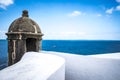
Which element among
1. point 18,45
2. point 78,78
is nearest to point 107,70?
point 78,78

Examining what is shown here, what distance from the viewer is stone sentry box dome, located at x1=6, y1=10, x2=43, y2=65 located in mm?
9078

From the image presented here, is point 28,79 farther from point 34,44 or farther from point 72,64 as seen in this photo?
point 34,44

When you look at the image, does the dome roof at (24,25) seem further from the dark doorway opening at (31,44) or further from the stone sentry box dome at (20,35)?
the dark doorway opening at (31,44)

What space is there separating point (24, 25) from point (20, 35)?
0.89 meters

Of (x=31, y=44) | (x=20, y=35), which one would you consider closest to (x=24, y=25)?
(x=20, y=35)

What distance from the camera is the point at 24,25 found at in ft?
31.0

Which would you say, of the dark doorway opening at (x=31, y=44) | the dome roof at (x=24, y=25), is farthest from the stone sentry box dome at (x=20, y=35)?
the dark doorway opening at (x=31, y=44)

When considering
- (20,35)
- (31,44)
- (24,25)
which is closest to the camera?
(20,35)

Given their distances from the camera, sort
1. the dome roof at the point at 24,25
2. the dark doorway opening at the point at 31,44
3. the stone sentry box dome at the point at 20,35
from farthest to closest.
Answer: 1. the dark doorway opening at the point at 31,44
2. the dome roof at the point at 24,25
3. the stone sentry box dome at the point at 20,35

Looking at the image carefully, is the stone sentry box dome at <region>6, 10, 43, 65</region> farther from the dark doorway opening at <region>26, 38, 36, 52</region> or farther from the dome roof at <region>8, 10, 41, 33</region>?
the dark doorway opening at <region>26, 38, 36, 52</region>

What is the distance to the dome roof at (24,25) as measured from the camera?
935 centimetres

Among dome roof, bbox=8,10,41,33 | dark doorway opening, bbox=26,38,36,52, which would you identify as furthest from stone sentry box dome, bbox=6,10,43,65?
dark doorway opening, bbox=26,38,36,52

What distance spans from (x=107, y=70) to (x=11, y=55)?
7500mm

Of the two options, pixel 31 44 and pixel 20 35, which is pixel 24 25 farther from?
pixel 31 44
